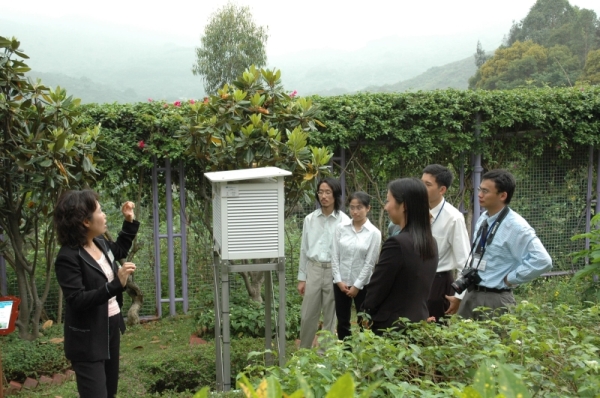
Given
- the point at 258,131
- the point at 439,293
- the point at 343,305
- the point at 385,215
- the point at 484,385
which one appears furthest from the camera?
the point at 385,215

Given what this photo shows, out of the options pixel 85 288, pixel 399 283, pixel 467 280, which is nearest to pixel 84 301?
pixel 85 288

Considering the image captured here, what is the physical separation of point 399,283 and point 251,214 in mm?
1274

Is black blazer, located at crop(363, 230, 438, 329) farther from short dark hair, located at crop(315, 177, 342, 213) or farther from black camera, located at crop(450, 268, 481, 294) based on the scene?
short dark hair, located at crop(315, 177, 342, 213)

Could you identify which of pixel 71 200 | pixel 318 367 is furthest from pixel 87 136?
pixel 318 367

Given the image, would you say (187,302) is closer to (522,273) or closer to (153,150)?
(153,150)

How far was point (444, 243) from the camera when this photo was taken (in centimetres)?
440

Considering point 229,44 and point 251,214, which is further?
point 229,44

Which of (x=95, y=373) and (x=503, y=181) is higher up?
(x=503, y=181)

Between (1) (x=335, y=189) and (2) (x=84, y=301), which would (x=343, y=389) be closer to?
(2) (x=84, y=301)

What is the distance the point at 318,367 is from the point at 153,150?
4.89 meters

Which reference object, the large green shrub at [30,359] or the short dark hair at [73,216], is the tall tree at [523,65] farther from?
the short dark hair at [73,216]

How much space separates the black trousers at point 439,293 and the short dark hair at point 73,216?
2484mm

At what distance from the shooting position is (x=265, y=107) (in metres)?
5.90

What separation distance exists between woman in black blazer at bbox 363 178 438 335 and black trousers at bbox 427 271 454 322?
37.3 inches
